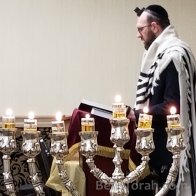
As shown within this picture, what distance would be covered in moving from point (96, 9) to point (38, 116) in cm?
71

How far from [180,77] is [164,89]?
0.25 ft

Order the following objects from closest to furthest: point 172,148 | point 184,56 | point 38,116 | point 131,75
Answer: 1. point 172,148
2. point 184,56
3. point 38,116
4. point 131,75

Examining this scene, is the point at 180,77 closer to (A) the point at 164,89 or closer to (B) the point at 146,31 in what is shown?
(A) the point at 164,89

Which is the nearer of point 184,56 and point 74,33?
point 184,56

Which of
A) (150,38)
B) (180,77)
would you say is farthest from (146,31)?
(180,77)

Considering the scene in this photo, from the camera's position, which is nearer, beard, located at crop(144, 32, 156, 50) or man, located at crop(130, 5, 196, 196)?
man, located at crop(130, 5, 196, 196)

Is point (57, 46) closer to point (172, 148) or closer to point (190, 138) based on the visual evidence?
point (190, 138)

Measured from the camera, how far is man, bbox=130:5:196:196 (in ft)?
5.97

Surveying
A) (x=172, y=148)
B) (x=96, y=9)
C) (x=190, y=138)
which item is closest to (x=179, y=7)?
(x=96, y=9)

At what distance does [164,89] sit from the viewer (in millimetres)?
1887

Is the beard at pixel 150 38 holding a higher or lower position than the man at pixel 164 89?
higher

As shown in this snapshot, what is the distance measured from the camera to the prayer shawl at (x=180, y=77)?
6.01ft

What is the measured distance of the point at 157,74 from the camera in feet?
6.30

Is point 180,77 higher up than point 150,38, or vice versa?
point 150,38
